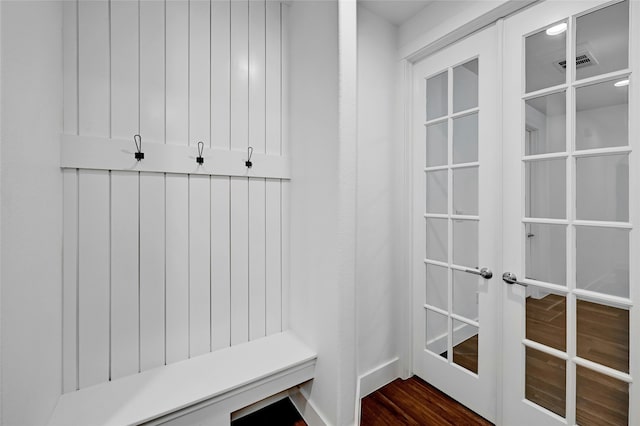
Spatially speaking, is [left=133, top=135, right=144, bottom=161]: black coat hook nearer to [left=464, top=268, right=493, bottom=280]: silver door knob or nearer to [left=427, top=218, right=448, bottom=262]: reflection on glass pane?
[left=427, top=218, right=448, bottom=262]: reflection on glass pane

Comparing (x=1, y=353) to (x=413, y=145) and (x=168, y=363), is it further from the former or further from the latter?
(x=413, y=145)

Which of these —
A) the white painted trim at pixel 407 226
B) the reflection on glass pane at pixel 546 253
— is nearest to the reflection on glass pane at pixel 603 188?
the reflection on glass pane at pixel 546 253

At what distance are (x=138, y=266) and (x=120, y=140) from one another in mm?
591

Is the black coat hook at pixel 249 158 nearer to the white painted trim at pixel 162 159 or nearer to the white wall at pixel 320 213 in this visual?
the white painted trim at pixel 162 159

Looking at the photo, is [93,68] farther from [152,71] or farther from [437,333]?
[437,333]

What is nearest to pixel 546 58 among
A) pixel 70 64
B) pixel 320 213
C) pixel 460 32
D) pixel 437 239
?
pixel 460 32

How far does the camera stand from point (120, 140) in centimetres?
123

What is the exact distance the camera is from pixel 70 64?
1.14 meters

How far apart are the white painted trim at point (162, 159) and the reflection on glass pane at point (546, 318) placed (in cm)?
153

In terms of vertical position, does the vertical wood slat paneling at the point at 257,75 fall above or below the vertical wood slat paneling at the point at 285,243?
above

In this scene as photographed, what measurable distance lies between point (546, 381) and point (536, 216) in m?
0.85

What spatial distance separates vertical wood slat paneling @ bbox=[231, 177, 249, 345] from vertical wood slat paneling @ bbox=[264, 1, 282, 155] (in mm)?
312

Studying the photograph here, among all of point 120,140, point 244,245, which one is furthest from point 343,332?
point 120,140

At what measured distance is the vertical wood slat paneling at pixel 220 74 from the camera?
1453 mm
